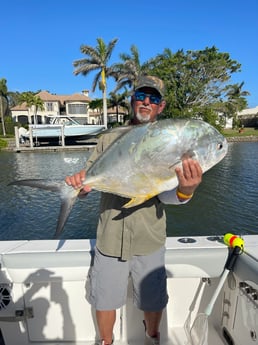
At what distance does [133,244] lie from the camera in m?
2.15

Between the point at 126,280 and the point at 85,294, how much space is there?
27.8 inches

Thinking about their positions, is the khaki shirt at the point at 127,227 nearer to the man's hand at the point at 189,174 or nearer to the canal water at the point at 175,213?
the man's hand at the point at 189,174

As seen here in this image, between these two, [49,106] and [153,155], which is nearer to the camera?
[153,155]

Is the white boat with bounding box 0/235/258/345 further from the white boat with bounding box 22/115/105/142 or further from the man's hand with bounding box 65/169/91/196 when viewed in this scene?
the white boat with bounding box 22/115/105/142

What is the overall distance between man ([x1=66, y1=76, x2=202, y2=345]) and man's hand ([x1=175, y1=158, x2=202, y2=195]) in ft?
0.81

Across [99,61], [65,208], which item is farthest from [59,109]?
[65,208]

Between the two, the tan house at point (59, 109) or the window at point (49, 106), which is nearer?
the tan house at point (59, 109)

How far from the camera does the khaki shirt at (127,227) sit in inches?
84.0

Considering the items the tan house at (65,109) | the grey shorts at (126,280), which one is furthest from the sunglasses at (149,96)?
the tan house at (65,109)

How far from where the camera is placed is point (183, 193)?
1.91 meters

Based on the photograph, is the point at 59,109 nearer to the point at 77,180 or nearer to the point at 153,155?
the point at 77,180

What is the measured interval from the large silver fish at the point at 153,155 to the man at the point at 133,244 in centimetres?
18

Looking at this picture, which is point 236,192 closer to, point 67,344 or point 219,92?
point 67,344

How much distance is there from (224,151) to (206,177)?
1452cm
